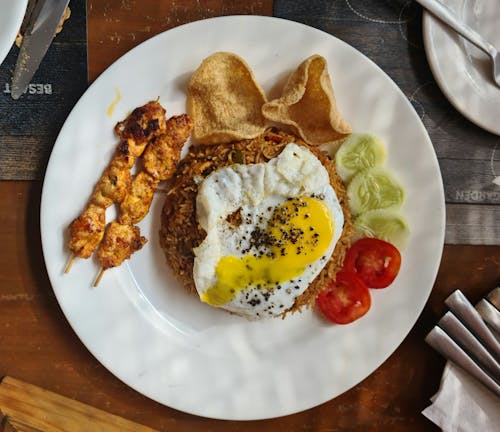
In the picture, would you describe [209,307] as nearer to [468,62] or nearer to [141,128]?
[141,128]

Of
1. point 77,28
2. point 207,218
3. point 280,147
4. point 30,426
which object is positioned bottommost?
point 30,426

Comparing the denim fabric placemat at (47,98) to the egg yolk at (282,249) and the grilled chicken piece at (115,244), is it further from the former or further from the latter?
the egg yolk at (282,249)

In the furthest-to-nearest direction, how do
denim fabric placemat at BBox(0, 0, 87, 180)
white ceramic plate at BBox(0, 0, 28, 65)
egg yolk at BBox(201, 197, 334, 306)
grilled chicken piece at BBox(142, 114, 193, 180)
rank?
denim fabric placemat at BBox(0, 0, 87, 180) < grilled chicken piece at BBox(142, 114, 193, 180) < egg yolk at BBox(201, 197, 334, 306) < white ceramic plate at BBox(0, 0, 28, 65)

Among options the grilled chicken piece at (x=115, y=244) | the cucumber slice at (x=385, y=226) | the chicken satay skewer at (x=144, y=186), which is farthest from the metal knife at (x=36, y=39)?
the cucumber slice at (x=385, y=226)

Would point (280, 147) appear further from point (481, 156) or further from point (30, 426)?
point (30, 426)

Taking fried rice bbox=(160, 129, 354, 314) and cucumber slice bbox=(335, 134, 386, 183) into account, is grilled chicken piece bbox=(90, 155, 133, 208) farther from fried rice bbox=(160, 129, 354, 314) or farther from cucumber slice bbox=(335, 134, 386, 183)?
cucumber slice bbox=(335, 134, 386, 183)

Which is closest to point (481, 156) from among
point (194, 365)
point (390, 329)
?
point (390, 329)

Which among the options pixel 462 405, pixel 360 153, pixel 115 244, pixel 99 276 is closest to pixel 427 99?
pixel 360 153

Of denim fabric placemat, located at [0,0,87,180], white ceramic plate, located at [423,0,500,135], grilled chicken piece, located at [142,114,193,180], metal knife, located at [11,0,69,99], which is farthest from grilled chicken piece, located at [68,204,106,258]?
white ceramic plate, located at [423,0,500,135]
